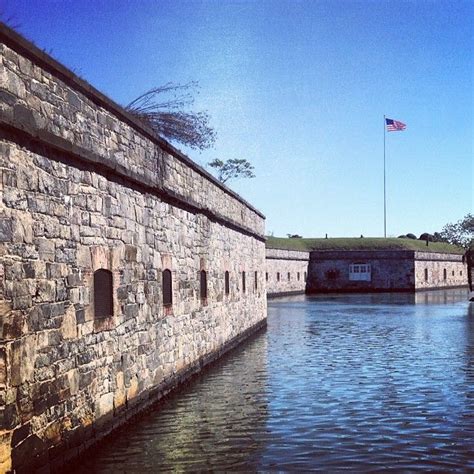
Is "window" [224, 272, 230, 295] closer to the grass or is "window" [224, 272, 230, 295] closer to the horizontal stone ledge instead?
the horizontal stone ledge

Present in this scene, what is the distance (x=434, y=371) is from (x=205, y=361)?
157 inches

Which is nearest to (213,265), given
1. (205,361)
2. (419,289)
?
(205,361)

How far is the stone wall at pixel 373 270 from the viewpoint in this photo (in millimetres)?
49594

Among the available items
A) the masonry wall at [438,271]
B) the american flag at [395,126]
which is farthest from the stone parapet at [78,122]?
the masonry wall at [438,271]

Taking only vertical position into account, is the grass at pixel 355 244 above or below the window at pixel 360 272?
above

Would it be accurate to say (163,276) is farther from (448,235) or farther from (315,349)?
(448,235)

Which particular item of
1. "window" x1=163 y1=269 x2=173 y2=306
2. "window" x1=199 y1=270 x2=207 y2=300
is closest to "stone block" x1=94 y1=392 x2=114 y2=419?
"window" x1=163 y1=269 x2=173 y2=306

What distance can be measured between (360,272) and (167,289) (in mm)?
41648

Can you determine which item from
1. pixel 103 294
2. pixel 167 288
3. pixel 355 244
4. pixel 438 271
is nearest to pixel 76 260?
pixel 103 294

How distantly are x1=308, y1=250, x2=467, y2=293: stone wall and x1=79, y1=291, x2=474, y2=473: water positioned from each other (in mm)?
34831

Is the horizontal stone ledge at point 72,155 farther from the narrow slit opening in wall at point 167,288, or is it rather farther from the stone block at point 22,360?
the stone block at point 22,360

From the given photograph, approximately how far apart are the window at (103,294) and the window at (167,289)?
90.8 inches

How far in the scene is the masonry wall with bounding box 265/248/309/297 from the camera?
4288cm

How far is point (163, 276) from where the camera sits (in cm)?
994
